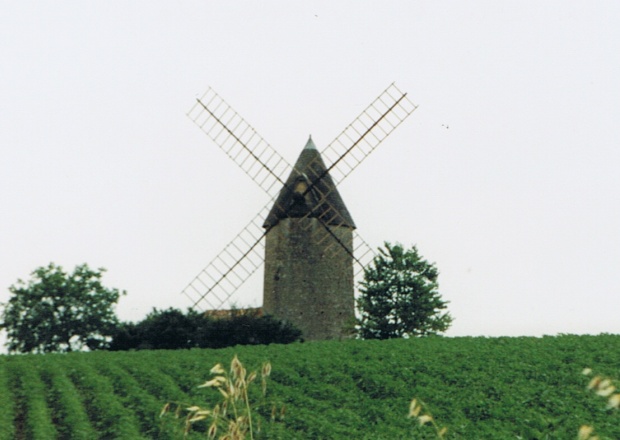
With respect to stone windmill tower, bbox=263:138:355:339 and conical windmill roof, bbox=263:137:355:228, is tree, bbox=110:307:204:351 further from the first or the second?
conical windmill roof, bbox=263:137:355:228

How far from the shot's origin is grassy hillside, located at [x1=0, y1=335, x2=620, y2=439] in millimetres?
16547

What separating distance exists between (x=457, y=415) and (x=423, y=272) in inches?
807

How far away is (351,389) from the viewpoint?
19.7 meters

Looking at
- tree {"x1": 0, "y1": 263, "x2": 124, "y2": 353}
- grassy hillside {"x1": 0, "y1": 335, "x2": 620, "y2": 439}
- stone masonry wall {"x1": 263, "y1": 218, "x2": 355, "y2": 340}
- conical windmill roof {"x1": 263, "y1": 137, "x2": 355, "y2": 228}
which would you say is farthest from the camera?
tree {"x1": 0, "y1": 263, "x2": 124, "y2": 353}

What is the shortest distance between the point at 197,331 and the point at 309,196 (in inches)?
294

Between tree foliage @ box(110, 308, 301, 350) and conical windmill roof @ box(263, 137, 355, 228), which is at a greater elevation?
conical windmill roof @ box(263, 137, 355, 228)

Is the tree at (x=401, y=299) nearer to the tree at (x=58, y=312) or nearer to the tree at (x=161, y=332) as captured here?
the tree at (x=161, y=332)

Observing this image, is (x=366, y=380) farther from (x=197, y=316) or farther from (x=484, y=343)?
(x=197, y=316)

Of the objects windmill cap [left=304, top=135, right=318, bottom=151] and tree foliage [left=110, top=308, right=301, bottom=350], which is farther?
windmill cap [left=304, top=135, right=318, bottom=151]

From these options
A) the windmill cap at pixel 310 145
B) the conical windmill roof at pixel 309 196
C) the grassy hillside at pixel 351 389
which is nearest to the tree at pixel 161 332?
the grassy hillside at pixel 351 389

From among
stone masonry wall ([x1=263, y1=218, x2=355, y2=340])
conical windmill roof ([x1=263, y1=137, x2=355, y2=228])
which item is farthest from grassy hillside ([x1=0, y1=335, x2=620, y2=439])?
conical windmill roof ([x1=263, y1=137, x2=355, y2=228])

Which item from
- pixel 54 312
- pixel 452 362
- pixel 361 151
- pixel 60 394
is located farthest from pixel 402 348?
pixel 54 312

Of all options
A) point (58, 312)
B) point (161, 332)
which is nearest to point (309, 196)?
point (161, 332)

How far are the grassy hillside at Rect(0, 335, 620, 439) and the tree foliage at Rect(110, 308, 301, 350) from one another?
4907 mm
